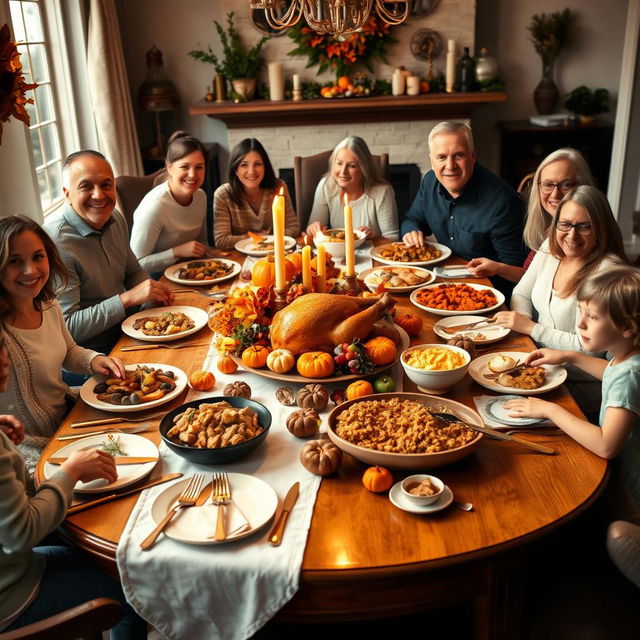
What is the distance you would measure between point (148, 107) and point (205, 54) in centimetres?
59

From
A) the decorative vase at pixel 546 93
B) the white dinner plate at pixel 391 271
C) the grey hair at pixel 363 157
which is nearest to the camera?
the white dinner plate at pixel 391 271

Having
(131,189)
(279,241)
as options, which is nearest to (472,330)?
(279,241)

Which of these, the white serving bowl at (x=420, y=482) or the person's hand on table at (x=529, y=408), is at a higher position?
the person's hand on table at (x=529, y=408)

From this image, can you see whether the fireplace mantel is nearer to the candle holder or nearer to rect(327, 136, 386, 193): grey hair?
rect(327, 136, 386, 193): grey hair

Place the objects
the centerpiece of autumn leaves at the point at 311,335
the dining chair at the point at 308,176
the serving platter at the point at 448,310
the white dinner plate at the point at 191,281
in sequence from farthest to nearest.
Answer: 1. the dining chair at the point at 308,176
2. the white dinner plate at the point at 191,281
3. the serving platter at the point at 448,310
4. the centerpiece of autumn leaves at the point at 311,335

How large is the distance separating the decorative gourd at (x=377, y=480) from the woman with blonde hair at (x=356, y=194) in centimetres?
196

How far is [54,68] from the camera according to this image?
14.2ft

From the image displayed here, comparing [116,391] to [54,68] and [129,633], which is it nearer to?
[129,633]

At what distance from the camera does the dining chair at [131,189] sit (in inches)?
140

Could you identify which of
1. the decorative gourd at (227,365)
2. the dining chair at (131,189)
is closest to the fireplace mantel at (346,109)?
the dining chair at (131,189)

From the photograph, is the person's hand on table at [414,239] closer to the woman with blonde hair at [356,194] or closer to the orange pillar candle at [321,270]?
the woman with blonde hair at [356,194]

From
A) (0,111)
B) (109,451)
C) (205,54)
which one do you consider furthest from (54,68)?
(109,451)

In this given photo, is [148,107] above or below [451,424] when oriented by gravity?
above

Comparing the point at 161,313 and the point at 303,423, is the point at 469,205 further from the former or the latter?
the point at 303,423
